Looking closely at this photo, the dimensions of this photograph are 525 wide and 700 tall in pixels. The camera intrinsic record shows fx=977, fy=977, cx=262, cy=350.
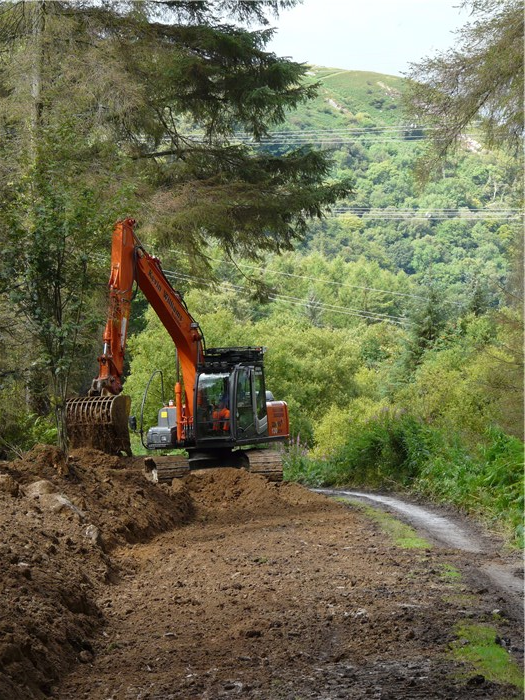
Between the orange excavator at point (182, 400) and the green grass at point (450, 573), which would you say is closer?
the green grass at point (450, 573)

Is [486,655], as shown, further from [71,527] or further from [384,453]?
[384,453]

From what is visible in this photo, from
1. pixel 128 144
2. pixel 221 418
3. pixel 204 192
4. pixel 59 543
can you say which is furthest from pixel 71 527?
pixel 128 144

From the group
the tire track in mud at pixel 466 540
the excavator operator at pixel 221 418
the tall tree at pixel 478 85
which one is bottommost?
the tire track in mud at pixel 466 540

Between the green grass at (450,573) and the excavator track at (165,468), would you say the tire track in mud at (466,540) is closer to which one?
the green grass at (450,573)

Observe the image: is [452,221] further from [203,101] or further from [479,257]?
[203,101]

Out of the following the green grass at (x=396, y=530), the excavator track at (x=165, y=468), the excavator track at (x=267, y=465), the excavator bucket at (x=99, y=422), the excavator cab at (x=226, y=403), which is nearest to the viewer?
the green grass at (x=396, y=530)

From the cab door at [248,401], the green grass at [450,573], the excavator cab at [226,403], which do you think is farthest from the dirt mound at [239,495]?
the green grass at [450,573]

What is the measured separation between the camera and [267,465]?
712 inches

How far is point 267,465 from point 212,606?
10.1 metres

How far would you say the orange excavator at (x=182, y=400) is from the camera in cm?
1603

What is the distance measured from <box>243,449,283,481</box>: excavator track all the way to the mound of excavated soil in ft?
1.10

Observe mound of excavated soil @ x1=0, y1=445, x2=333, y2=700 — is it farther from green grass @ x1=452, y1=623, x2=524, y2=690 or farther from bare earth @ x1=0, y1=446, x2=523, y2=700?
green grass @ x1=452, y1=623, x2=524, y2=690

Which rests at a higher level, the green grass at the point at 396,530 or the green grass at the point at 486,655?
the green grass at the point at 486,655

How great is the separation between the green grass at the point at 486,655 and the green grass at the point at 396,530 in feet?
15.5
